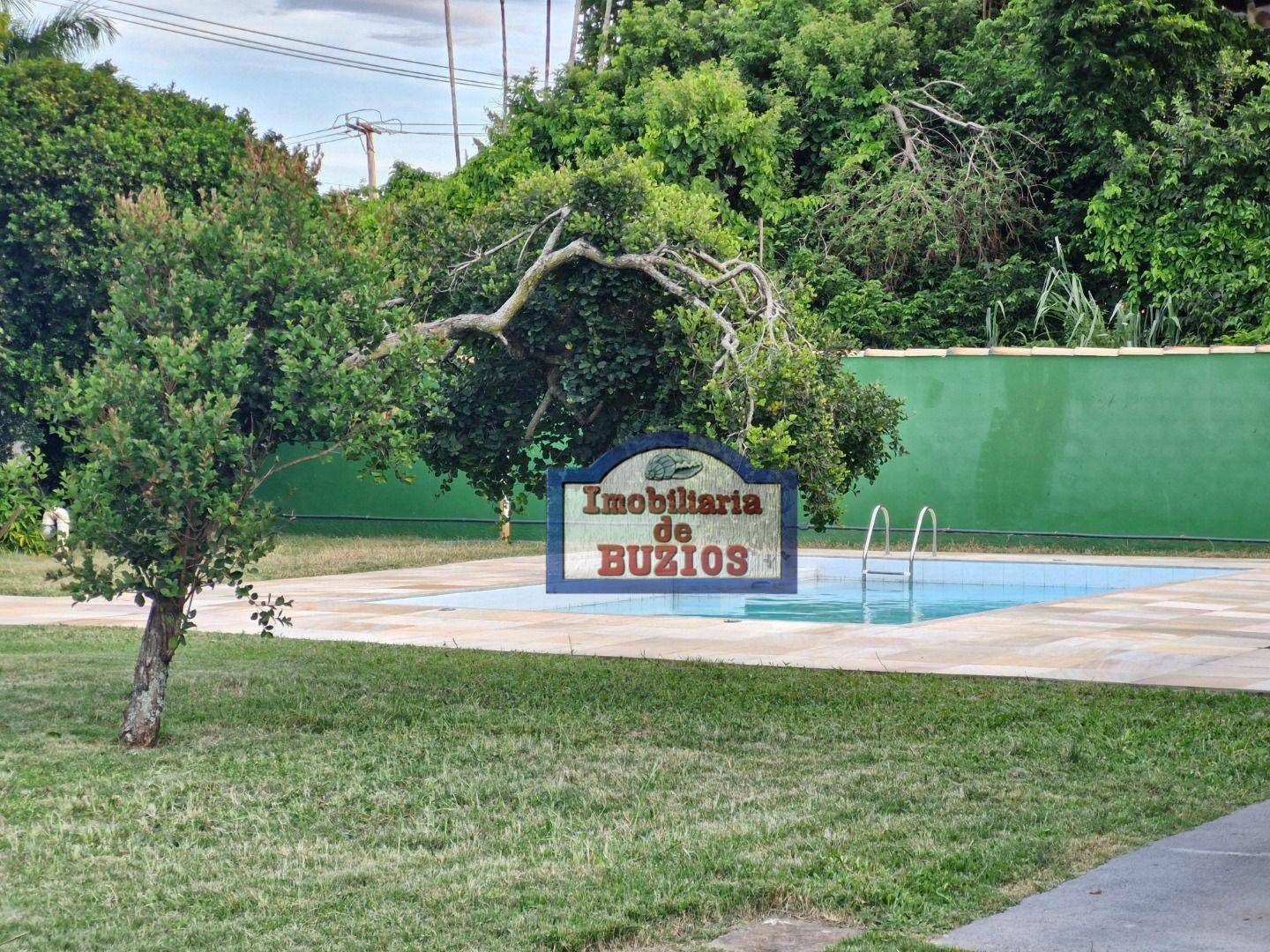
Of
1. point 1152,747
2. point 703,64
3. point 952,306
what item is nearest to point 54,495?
point 1152,747

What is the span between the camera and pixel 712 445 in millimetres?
9969

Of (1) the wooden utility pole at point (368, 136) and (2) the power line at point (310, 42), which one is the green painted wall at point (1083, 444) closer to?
(2) the power line at point (310, 42)

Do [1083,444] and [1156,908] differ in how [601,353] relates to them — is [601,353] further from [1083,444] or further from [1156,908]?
[1083,444]

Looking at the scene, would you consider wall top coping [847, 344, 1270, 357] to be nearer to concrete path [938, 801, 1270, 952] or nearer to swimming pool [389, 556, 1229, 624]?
swimming pool [389, 556, 1229, 624]

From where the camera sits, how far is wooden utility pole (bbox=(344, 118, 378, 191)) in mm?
38219

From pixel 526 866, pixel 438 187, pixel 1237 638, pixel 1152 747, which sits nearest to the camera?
pixel 526 866

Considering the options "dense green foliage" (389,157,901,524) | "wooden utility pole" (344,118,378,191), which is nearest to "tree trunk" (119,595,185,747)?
"dense green foliage" (389,157,901,524)

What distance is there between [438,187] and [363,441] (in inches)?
728

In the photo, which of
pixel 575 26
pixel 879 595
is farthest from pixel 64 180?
pixel 575 26

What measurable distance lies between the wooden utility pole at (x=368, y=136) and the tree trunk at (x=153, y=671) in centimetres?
3283

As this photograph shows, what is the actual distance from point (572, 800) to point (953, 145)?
60.9 ft

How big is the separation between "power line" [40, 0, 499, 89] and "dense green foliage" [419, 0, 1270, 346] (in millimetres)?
11958

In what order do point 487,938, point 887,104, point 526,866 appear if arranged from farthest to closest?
point 887,104 → point 526,866 → point 487,938

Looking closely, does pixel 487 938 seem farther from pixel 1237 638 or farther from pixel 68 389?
pixel 1237 638
